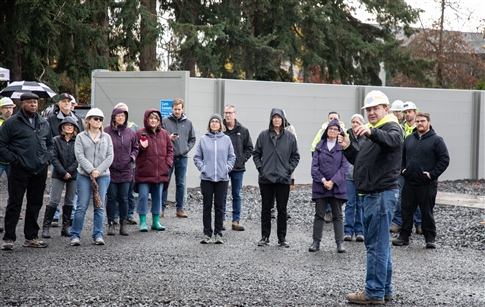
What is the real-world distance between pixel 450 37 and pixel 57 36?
75.2ft

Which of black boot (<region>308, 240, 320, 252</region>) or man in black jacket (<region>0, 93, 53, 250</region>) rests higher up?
man in black jacket (<region>0, 93, 53, 250</region>)

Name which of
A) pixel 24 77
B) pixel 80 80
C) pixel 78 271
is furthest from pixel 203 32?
pixel 78 271

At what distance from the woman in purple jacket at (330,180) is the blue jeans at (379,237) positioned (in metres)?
3.01

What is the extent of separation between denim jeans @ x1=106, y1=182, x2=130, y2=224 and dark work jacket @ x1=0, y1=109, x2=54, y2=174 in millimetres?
1519

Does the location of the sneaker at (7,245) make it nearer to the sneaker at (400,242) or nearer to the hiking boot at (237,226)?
the hiking boot at (237,226)

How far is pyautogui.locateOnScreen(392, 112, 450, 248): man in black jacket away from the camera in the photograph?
10.9 metres

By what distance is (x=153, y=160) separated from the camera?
38.4 ft

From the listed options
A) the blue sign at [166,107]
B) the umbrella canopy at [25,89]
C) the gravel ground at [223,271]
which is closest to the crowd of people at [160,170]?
the gravel ground at [223,271]

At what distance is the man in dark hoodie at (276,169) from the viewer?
1059 cm

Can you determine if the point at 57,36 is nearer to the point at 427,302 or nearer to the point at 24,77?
the point at 24,77

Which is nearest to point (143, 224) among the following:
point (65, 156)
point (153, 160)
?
point (153, 160)

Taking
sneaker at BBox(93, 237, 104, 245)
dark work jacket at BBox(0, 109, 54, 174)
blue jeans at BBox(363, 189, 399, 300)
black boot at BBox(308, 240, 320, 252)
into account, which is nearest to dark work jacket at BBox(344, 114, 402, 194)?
blue jeans at BBox(363, 189, 399, 300)

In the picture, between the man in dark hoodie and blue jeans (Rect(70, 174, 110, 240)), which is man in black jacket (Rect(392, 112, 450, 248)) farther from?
blue jeans (Rect(70, 174, 110, 240))

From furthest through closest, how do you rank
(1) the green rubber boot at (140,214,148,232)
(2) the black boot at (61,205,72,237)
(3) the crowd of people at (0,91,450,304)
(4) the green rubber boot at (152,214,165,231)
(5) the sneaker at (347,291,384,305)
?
1. (4) the green rubber boot at (152,214,165,231)
2. (1) the green rubber boot at (140,214,148,232)
3. (2) the black boot at (61,205,72,237)
4. (3) the crowd of people at (0,91,450,304)
5. (5) the sneaker at (347,291,384,305)
